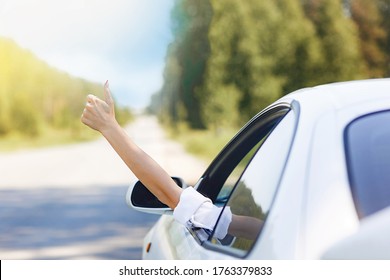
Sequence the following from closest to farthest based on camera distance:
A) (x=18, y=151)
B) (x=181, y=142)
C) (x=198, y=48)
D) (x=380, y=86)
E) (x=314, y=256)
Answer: (x=314, y=256) < (x=380, y=86) < (x=198, y=48) < (x=181, y=142) < (x=18, y=151)

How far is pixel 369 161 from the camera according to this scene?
1637 mm

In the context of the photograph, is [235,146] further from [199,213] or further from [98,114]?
[98,114]

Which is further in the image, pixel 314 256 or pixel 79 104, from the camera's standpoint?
pixel 79 104

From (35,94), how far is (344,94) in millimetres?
59019

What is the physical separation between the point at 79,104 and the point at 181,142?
22923 mm

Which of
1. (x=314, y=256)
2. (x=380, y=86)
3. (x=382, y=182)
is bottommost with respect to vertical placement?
(x=314, y=256)

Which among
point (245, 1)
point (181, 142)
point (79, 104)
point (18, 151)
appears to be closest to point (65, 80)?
point (79, 104)

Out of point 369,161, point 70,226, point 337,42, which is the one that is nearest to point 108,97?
point 369,161

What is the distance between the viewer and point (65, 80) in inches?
2493

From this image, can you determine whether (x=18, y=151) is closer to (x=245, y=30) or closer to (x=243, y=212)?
(x=245, y=30)

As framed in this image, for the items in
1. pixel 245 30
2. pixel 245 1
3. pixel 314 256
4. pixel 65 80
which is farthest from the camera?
pixel 65 80

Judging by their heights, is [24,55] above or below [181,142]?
above

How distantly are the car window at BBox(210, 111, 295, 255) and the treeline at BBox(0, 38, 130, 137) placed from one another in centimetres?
5113

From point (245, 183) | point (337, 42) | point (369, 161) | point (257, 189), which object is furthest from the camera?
point (337, 42)
